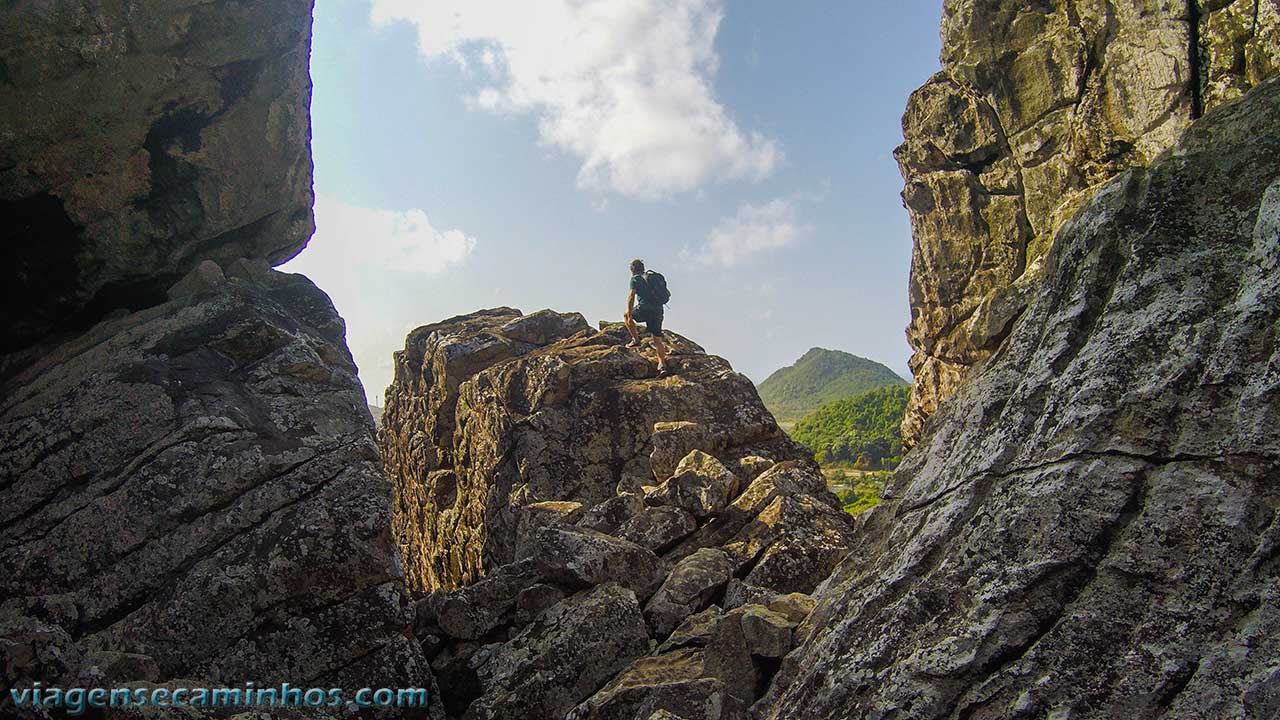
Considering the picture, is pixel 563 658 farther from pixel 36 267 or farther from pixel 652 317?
pixel 652 317

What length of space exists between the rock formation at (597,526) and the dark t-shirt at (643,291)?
203cm

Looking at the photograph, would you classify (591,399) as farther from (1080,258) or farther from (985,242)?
(985,242)

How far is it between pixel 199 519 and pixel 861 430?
12554 centimetres

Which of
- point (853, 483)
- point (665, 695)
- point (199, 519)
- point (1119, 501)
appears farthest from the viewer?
point (853, 483)

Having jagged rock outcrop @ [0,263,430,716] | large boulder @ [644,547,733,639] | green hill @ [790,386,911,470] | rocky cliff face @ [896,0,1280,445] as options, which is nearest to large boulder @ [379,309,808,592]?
large boulder @ [644,547,733,639]

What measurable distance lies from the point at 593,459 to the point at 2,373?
16219 mm

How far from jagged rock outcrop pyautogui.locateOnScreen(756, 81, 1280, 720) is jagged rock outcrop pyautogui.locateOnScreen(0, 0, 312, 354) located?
695 inches

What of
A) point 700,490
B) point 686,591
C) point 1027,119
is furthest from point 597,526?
point 1027,119

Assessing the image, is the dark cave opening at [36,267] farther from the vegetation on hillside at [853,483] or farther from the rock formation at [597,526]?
the vegetation on hillside at [853,483]

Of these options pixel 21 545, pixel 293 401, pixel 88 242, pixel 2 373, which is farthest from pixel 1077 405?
pixel 2 373

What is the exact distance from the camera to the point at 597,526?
63.0 ft

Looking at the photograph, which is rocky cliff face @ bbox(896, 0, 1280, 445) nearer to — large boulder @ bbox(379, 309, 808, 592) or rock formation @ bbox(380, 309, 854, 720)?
large boulder @ bbox(379, 309, 808, 592)

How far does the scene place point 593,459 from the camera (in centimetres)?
2698

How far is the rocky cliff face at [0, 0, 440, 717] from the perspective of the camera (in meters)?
13.6
